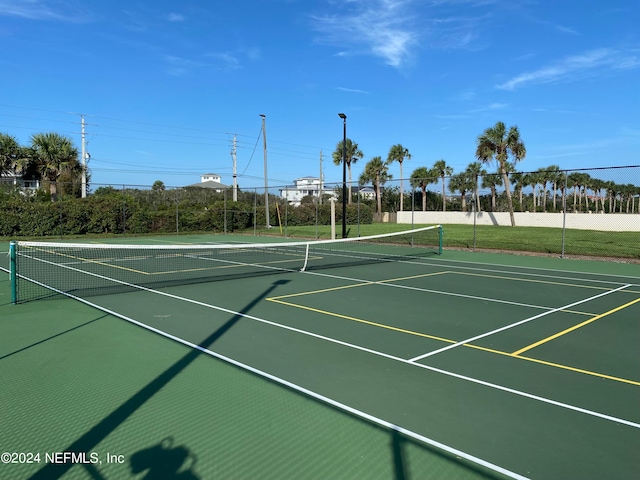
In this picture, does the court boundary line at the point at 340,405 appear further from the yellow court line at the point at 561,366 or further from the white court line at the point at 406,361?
the yellow court line at the point at 561,366

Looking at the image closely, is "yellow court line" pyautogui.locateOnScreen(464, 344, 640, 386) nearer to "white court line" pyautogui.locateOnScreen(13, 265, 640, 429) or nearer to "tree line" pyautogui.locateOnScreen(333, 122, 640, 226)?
"white court line" pyautogui.locateOnScreen(13, 265, 640, 429)

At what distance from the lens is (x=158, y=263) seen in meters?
15.4

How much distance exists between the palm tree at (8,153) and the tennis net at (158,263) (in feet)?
46.4

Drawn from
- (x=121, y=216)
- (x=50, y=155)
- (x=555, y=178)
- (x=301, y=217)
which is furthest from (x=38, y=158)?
(x=555, y=178)

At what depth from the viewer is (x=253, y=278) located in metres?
12.3

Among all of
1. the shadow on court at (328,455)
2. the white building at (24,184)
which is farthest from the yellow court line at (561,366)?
the white building at (24,184)

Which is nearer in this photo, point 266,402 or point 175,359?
point 266,402

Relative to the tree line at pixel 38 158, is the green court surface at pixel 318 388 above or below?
below

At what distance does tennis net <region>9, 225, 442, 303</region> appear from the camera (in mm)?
10305

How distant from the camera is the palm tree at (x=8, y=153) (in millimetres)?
29891

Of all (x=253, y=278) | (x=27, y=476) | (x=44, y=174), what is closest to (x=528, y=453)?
(x=27, y=476)

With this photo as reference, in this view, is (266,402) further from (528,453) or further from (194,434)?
(528,453)

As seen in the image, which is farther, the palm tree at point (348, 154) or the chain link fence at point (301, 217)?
the palm tree at point (348, 154)

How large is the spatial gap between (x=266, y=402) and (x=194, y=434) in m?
0.81
